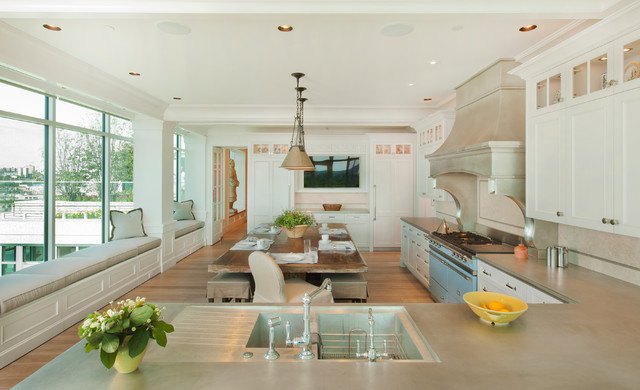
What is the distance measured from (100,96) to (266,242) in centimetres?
268

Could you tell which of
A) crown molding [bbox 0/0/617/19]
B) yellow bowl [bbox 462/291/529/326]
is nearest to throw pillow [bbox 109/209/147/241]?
crown molding [bbox 0/0/617/19]

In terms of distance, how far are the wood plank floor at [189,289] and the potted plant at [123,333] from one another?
222 cm

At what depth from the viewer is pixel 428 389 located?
1106mm

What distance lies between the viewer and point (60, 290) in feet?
11.5

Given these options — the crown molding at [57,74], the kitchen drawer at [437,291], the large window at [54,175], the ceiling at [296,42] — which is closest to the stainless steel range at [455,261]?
the kitchen drawer at [437,291]

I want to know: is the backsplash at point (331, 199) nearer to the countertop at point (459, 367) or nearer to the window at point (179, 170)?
the window at point (179, 170)

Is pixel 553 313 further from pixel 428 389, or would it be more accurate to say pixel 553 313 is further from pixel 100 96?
pixel 100 96

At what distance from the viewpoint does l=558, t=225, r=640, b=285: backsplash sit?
2346 millimetres

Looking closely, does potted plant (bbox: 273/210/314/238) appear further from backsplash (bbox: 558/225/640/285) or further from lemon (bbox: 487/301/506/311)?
lemon (bbox: 487/301/506/311)

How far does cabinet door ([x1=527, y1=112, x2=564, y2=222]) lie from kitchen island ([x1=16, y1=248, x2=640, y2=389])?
3.90 feet

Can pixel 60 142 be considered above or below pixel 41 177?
above

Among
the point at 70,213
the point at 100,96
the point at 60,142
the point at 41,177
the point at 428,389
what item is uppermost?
the point at 100,96

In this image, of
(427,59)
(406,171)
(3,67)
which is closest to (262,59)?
(427,59)

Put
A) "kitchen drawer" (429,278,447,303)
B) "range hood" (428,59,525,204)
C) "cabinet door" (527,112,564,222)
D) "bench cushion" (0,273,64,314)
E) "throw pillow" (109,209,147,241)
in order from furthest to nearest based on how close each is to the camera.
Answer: "throw pillow" (109,209,147,241)
"kitchen drawer" (429,278,447,303)
"range hood" (428,59,525,204)
"bench cushion" (0,273,64,314)
"cabinet door" (527,112,564,222)
